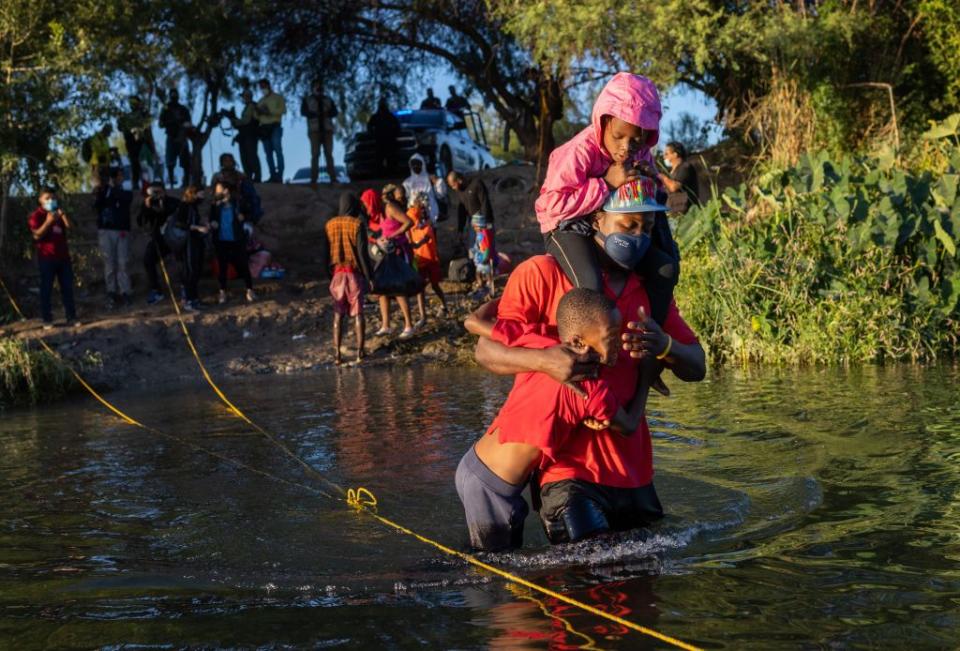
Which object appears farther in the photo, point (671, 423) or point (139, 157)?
point (139, 157)

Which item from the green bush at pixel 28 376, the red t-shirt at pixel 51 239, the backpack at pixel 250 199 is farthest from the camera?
the backpack at pixel 250 199

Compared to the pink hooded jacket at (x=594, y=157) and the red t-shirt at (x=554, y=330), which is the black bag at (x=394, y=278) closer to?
the pink hooded jacket at (x=594, y=157)

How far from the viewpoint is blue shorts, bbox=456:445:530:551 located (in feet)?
15.9

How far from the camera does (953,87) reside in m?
19.6

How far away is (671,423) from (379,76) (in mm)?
19209

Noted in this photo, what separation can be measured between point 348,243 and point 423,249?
2045 mm

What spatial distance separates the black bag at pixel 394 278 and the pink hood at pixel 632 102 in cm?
1093

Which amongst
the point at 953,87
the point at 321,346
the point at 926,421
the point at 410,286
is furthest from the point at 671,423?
the point at 953,87

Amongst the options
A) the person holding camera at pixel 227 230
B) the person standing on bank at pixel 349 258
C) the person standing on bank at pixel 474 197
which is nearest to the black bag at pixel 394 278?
the person standing on bank at pixel 349 258

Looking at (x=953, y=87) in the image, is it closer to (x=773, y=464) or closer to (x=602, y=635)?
(x=773, y=464)

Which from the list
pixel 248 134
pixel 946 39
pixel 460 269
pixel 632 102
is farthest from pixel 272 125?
pixel 632 102

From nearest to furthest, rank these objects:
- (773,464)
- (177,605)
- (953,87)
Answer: (177,605), (773,464), (953,87)

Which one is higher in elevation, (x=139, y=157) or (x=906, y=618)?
(x=139, y=157)

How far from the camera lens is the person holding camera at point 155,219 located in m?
17.5
